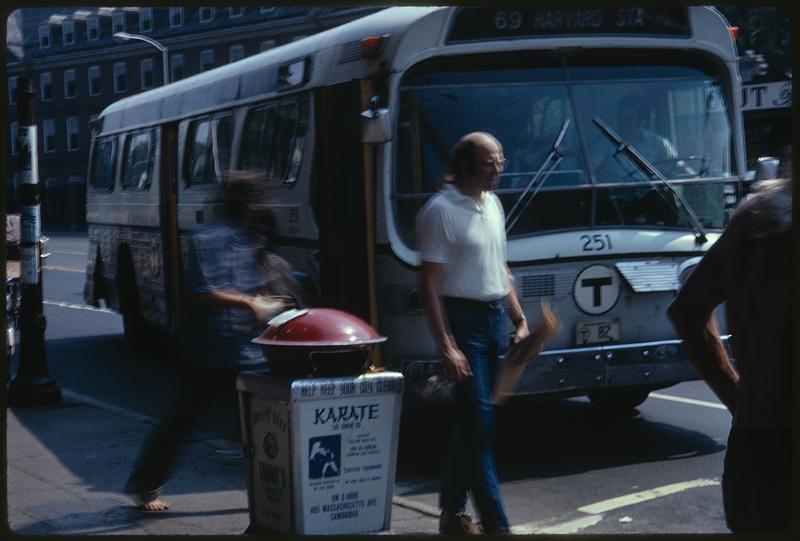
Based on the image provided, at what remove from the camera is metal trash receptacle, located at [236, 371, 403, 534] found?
213 inches

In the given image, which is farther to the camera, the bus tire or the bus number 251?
the bus tire

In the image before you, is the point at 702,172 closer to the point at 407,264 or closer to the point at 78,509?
the point at 407,264

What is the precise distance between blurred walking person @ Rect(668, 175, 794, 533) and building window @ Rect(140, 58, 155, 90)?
62894 mm

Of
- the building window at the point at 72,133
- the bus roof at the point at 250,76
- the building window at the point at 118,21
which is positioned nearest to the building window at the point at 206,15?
the building window at the point at 118,21

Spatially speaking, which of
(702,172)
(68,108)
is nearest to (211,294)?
(702,172)

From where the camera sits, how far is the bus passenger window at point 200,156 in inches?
429

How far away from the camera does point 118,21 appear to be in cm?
6788

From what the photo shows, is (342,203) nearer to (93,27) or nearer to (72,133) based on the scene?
(72,133)

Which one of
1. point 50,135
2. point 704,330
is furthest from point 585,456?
point 50,135

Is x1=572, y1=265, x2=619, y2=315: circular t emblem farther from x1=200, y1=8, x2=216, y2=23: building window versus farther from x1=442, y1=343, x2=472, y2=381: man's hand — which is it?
x1=200, y1=8, x2=216, y2=23: building window

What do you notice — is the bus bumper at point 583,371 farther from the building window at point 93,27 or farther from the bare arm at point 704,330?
the building window at point 93,27

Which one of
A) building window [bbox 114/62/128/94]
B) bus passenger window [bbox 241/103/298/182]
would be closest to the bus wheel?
bus passenger window [bbox 241/103/298/182]

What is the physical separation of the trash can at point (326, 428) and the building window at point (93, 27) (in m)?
63.9

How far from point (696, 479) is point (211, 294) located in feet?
10.3
